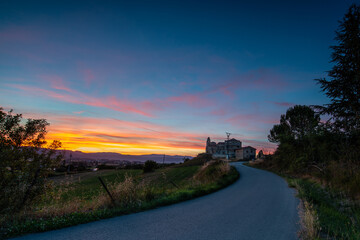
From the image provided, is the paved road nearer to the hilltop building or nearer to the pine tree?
the pine tree

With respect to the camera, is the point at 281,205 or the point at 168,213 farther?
the point at 281,205

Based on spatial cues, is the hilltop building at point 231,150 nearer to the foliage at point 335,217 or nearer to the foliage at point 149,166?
the foliage at point 149,166

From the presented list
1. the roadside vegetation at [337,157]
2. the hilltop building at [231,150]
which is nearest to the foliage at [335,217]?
the roadside vegetation at [337,157]

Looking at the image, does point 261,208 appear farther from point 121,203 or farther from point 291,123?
point 291,123

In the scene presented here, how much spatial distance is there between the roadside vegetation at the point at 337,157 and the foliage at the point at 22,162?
26.3 feet

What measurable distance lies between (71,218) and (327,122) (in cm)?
1823

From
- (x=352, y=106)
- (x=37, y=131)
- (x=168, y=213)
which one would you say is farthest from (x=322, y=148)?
(x=37, y=131)

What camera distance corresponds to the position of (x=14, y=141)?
6141mm

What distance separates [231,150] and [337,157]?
75.3 m

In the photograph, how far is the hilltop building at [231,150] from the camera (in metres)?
79.3

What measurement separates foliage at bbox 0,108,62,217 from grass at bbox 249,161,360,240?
26.3ft

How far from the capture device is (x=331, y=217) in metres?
6.59

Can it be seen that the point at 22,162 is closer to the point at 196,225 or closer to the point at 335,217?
the point at 196,225

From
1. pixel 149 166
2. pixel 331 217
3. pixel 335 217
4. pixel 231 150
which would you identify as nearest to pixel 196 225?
pixel 331 217
